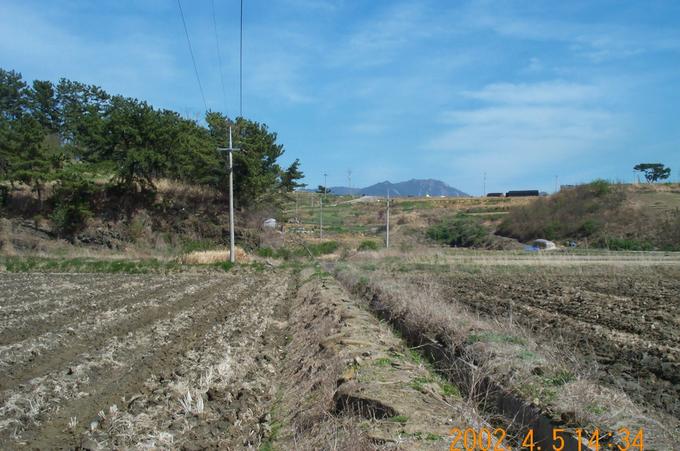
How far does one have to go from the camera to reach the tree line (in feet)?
147

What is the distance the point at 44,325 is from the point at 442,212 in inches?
3146

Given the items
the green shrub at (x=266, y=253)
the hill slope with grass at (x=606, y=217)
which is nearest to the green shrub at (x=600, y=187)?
the hill slope with grass at (x=606, y=217)

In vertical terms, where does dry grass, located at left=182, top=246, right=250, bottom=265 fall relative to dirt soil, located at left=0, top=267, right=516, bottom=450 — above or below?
above

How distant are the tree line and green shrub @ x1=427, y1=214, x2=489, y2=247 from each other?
85.2ft

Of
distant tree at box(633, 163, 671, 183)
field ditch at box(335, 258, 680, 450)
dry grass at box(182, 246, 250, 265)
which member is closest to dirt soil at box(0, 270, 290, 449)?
field ditch at box(335, 258, 680, 450)

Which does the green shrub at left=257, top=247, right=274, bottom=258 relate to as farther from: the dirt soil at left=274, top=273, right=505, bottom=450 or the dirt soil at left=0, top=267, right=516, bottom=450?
the dirt soil at left=274, top=273, right=505, bottom=450

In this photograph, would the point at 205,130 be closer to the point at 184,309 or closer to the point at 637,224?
the point at 184,309

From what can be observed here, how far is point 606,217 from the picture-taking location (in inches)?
2606

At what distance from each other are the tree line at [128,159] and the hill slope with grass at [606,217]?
35.8 m

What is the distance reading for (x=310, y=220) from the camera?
83.7 meters

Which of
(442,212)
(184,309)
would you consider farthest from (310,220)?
(184,309)
